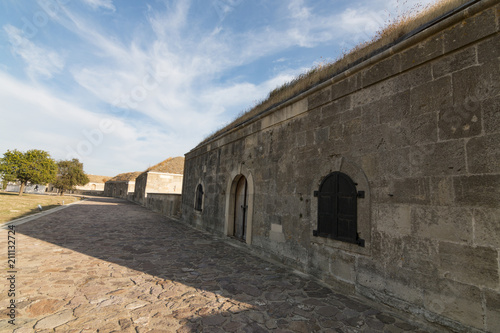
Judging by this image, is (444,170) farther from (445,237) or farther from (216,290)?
(216,290)

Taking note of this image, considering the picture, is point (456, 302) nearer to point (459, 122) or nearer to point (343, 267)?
point (343, 267)

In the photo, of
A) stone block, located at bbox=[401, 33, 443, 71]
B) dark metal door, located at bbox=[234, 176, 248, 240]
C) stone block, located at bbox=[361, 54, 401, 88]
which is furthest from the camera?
dark metal door, located at bbox=[234, 176, 248, 240]

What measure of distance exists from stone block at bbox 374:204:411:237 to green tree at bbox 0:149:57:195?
113 feet

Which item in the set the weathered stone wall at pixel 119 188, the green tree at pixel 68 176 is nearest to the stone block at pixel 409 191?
the weathered stone wall at pixel 119 188

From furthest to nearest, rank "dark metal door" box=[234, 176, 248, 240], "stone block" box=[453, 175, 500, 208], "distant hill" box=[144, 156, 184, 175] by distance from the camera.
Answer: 1. "distant hill" box=[144, 156, 184, 175]
2. "dark metal door" box=[234, 176, 248, 240]
3. "stone block" box=[453, 175, 500, 208]

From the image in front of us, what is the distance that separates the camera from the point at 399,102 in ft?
11.5

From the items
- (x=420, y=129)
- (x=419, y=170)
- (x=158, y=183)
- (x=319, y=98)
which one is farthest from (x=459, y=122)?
(x=158, y=183)

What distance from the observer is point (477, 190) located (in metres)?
2.65

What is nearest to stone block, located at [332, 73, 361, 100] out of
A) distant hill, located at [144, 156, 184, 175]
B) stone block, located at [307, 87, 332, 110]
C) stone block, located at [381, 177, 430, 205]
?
stone block, located at [307, 87, 332, 110]

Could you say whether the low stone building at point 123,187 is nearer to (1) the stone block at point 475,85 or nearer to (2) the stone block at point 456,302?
(2) the stone block at point 456,302

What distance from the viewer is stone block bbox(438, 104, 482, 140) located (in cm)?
273

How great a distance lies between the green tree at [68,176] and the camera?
35.9 meters

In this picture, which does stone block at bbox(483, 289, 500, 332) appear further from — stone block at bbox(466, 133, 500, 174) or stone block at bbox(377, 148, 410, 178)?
stone block at bbox(377, 148, 410, 178)

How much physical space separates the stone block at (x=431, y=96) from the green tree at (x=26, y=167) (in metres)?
35.0
